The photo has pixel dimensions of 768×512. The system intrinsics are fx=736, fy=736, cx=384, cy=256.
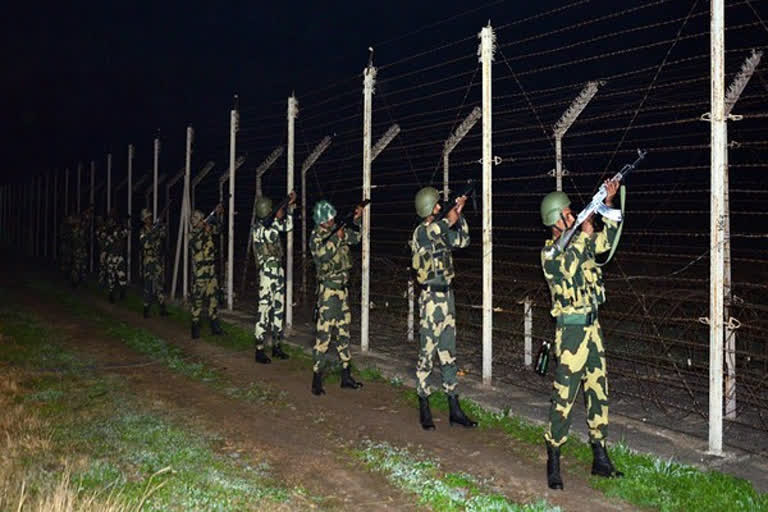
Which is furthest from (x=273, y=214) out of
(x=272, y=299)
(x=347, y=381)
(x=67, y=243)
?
(x=67, y=243)

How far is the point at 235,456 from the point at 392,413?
179cm

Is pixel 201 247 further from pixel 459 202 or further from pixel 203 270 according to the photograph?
pixel 459 202

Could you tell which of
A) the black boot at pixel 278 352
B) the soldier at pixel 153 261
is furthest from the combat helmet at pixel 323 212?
the soldier at pixel 153 261

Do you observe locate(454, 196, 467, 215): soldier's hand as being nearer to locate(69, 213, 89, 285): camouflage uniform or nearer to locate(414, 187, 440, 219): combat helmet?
locate(414, 187, 440, 219): combat helmet

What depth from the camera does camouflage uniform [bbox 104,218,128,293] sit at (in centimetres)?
1631

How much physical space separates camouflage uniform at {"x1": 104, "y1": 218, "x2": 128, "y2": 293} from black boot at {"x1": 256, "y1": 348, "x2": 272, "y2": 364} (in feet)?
26.5

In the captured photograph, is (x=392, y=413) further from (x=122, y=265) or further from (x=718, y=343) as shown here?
(x=122, y=265)

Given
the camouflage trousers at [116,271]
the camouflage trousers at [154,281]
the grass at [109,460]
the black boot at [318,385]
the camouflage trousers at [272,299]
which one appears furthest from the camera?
the camouflage trousers at [116,271]

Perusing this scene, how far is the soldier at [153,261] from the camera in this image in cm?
1399

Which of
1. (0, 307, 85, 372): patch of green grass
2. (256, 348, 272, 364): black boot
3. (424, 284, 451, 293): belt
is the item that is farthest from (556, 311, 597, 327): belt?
(0, 307, 85, 372): patch of green grass

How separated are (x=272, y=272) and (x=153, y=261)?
17.5ft

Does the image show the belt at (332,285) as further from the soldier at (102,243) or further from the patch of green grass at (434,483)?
the soldier at (102,243)

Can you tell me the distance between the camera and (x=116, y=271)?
53.7 feet

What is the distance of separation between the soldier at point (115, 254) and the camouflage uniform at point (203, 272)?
218 inches
